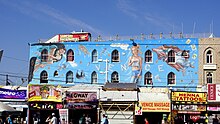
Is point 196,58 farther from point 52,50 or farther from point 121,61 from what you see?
point 52,50

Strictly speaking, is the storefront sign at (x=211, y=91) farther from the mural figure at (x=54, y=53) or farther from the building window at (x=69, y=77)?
the mural figure at (x=54, y=53)

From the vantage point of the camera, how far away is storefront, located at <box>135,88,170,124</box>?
35.5m

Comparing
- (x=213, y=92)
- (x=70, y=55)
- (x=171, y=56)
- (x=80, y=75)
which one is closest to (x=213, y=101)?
(x=213, y=92)

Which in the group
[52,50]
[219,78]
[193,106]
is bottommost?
[193,106]

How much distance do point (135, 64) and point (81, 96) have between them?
9.42 metres

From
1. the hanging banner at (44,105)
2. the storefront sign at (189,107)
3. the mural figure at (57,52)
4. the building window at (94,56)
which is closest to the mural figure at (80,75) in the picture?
the building window at (94,56)

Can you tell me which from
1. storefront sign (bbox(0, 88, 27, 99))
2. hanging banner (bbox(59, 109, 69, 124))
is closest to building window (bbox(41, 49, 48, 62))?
storefront sign (bbox(0, 88, 27, 99))

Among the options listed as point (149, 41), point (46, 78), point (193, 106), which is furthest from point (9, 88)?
point (193, 106)

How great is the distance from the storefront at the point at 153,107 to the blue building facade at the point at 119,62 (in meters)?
5.56

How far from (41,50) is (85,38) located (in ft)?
17.3

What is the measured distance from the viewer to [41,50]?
46.8 meters

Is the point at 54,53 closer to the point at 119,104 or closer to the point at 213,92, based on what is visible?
the point at 119,104

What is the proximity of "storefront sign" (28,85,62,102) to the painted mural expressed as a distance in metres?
7.11

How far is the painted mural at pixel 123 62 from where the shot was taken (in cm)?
4288
